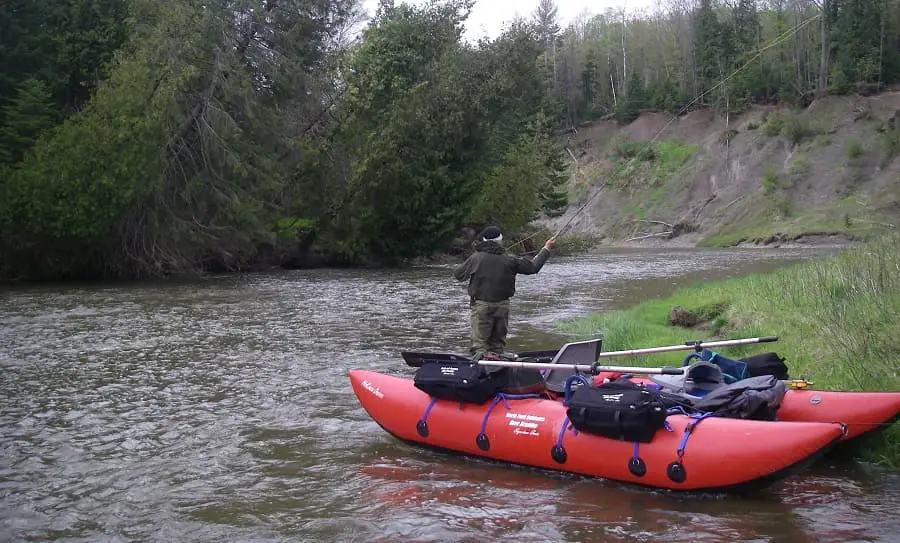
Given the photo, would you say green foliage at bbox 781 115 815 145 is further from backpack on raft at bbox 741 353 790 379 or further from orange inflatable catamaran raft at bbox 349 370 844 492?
orange inflatable catamaran raft at bbox 349 370 844 492

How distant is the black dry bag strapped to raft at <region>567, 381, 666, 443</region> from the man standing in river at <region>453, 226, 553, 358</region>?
8.94 feet

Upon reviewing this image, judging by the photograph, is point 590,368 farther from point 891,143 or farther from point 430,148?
point 891,143

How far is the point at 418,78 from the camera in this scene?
3897 centimetres

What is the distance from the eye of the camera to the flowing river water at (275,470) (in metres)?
5.72

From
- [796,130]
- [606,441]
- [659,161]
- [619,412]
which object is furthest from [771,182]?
[619,412]

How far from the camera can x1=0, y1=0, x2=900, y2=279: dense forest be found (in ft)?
82.6

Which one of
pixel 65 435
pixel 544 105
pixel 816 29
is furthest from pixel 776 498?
pixel 816 29

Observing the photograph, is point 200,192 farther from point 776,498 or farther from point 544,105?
point 544,105

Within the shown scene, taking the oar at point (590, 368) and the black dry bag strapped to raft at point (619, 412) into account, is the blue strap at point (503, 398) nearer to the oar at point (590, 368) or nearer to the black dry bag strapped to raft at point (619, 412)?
the oar at point (590, 368)

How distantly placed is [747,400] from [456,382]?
250 centimetres

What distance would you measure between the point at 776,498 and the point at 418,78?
114 ft

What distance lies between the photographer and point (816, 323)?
931cm

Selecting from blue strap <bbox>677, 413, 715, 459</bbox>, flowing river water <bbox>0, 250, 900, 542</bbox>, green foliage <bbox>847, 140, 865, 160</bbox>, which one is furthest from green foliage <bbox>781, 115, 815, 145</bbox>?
blue strap <bbox>677, 413, 715, 459</bbox>

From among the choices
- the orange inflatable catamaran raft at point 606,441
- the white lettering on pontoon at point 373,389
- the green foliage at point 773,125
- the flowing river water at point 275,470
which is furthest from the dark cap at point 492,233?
the green foliage at point 773,125
